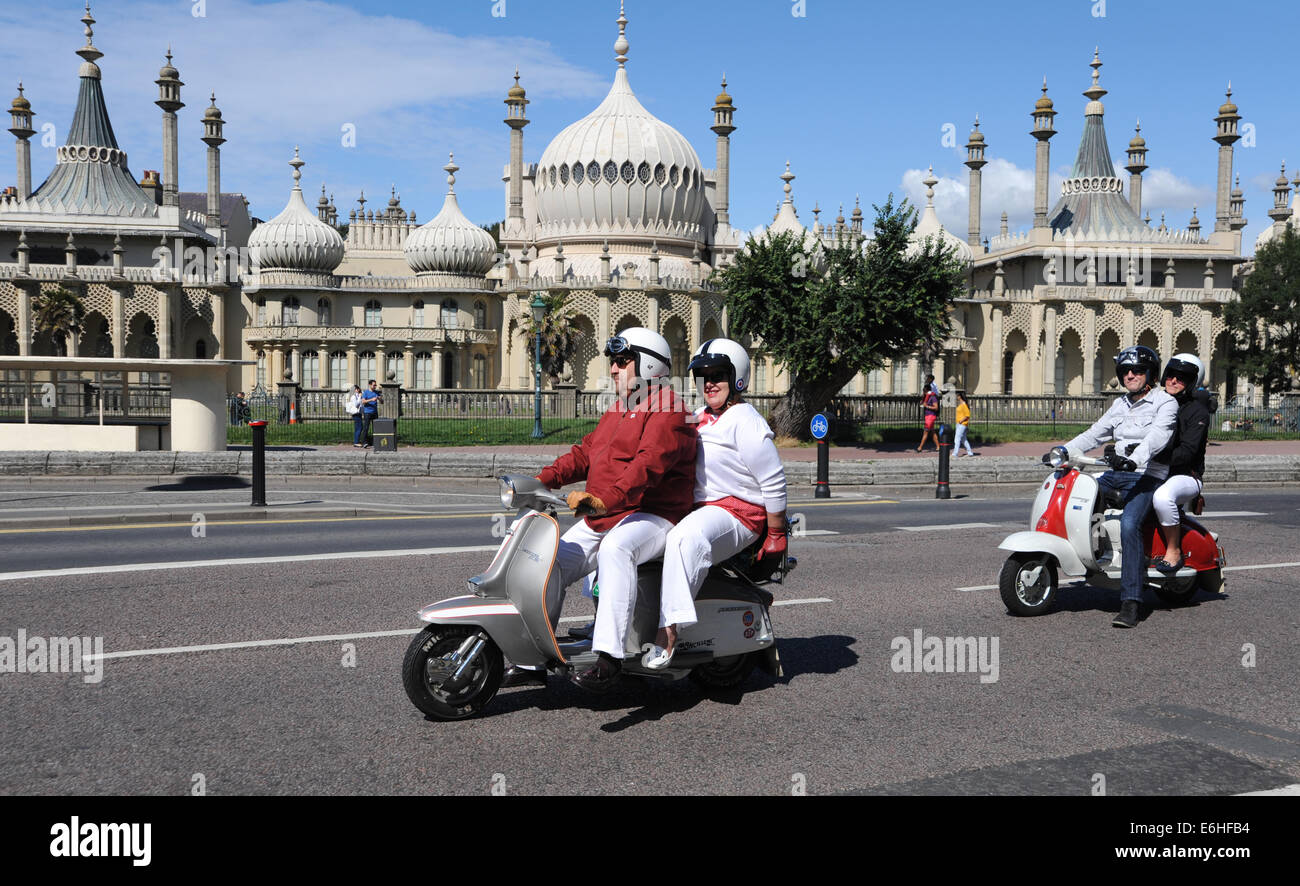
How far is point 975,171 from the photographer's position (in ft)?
236

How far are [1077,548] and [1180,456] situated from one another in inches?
40.1

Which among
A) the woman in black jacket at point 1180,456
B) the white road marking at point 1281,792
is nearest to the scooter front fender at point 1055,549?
the woman in black jacket at point 1180,456

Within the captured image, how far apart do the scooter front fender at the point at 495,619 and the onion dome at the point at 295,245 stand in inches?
2380

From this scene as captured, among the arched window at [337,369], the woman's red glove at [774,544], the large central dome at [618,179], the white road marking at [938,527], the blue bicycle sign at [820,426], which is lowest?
the white road marking at [938,527]

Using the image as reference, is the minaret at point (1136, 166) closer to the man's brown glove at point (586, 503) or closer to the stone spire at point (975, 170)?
the stone spire at point (975, 170)

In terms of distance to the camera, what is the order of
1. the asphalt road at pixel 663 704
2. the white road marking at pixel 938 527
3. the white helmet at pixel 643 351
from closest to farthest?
the asphalt road at pixel 663 704 < the white helmet at pixel 643 351 < the white road marking at pixel 938 527

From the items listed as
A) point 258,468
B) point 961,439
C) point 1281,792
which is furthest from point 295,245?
point 1281,792

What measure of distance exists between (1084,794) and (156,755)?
12.3 ft

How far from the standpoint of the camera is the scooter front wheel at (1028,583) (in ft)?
25.4

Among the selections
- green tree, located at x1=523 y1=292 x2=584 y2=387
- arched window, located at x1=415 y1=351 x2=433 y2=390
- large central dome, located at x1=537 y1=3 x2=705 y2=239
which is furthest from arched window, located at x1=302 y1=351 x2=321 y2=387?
large central dome, located at x1=537 y1=3 x2=705 y2=239

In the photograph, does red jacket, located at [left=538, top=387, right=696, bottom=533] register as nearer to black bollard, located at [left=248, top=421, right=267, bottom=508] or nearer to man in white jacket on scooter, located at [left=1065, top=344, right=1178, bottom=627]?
man in white jacket on scooter, located at [left=1065, top=344, right=1178, bottom=627]

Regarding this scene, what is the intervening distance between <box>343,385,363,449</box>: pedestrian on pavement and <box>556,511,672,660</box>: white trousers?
72.7ft

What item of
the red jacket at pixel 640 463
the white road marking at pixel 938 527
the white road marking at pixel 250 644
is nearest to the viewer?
the red jacket at pixel 640 463
